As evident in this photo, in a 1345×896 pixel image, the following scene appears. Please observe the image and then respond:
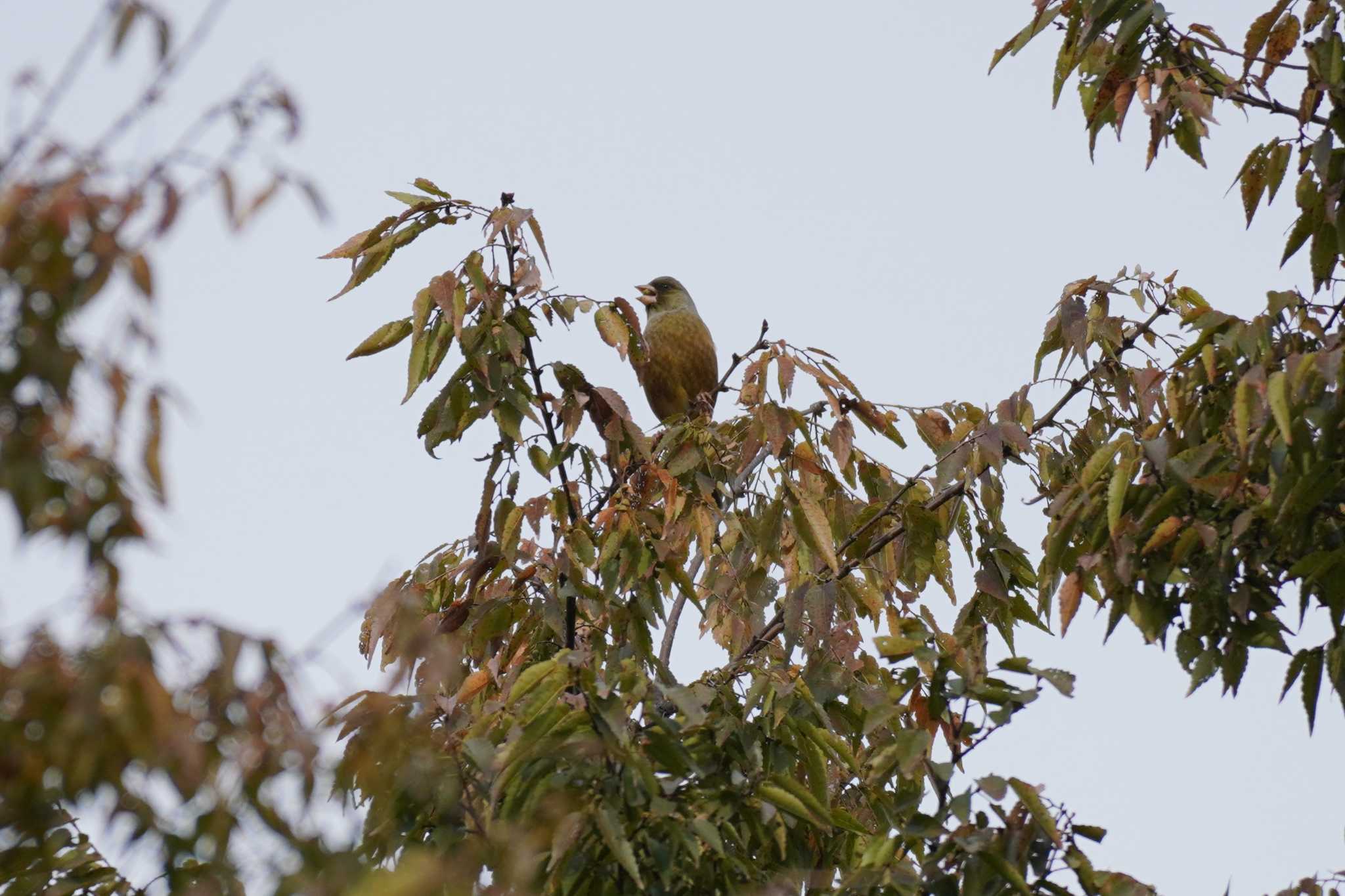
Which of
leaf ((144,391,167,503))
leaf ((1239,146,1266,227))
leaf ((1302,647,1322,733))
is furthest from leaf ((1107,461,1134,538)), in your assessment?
leaf ((144,391,167,503))

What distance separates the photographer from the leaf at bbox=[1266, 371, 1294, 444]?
2143 millimetres

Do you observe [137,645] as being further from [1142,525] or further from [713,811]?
[1142,525]

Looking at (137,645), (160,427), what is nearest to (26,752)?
(137,645)

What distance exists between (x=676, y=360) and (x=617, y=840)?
4.38m

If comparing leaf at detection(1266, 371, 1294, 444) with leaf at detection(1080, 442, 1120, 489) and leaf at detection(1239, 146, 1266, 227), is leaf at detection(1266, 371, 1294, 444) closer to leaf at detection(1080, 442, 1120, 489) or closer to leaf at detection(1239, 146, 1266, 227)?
leaf at detection(1080, 442, 1120, 489)

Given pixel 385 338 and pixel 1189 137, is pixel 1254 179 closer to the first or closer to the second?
pixel 1189 137

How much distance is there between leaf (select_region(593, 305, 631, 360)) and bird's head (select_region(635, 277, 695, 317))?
10.7 feet

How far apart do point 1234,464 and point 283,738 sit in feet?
5.31

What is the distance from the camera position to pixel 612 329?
10.9 ft

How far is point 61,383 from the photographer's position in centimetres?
145

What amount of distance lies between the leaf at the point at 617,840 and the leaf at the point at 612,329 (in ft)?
4.13

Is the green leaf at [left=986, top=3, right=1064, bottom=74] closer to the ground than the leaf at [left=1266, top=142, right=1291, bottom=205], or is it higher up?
higher up

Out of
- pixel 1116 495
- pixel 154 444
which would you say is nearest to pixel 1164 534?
pixel 1116 495

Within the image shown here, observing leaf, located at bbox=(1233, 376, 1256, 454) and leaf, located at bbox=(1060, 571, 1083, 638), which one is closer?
leaf, located at bbox=(1233, 376, 1256, 454)
